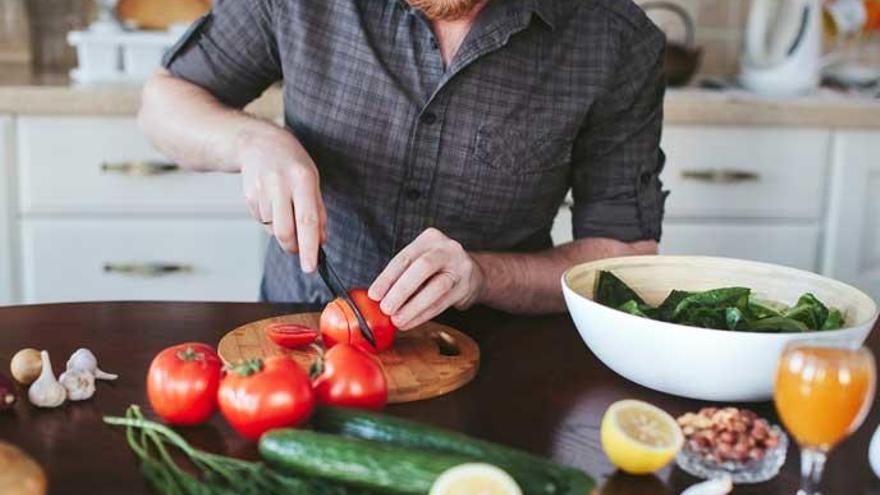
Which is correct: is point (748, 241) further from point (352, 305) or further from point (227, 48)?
point (352, 305)

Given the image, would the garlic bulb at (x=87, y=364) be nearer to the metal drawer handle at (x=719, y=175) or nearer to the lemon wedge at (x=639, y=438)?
the lemon wedge at (x=639, y=438)

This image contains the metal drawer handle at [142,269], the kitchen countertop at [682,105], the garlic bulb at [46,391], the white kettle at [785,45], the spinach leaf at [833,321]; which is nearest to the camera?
the garlic bulb at [46,391]

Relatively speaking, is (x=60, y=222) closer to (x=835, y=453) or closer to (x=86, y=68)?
(x=86, y=68)

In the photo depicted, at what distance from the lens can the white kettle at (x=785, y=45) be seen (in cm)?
259

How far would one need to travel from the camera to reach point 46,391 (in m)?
1.00

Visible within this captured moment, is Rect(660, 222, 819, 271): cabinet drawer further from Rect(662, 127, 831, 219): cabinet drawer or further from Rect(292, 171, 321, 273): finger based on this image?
Rect(292, 171, 321, 273): finger

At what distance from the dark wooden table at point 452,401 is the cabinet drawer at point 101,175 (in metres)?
1.05

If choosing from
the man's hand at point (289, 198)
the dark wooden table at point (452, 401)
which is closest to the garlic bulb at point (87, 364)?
the dark wooden table at point (452, 401)

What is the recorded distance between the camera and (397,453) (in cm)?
83

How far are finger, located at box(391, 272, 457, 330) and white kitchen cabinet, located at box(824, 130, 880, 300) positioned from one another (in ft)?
5.08

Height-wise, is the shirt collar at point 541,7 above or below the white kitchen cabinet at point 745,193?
above

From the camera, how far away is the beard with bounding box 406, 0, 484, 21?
1.41 metres

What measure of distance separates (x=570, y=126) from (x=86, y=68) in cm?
131

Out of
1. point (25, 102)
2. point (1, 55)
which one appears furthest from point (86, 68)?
point (1, 55)
